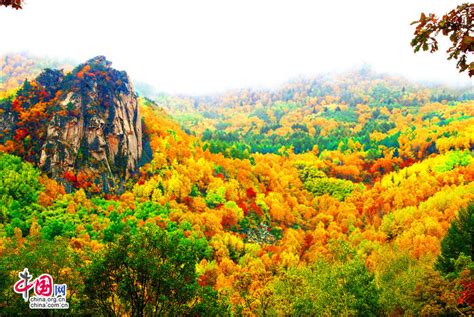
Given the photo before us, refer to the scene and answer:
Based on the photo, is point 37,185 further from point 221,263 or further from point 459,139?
point 459,139

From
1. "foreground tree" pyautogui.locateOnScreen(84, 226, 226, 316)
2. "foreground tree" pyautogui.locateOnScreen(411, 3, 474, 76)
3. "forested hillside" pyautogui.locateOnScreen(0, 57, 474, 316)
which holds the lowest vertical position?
"forested hillside" pyautogui.locateOnScreen(0, 57, 474, 316)

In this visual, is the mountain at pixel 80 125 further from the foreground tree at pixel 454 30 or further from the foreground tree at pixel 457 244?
the foreground tree at pixel 454 30

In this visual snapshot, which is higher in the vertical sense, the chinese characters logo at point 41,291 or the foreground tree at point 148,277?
the foreground tree at point 148,277

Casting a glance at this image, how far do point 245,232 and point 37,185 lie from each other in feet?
144

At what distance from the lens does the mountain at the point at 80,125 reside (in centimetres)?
8212

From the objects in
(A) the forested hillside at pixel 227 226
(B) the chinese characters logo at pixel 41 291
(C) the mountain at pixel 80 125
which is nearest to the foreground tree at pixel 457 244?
(A) the forested hillside at pixel 227 226

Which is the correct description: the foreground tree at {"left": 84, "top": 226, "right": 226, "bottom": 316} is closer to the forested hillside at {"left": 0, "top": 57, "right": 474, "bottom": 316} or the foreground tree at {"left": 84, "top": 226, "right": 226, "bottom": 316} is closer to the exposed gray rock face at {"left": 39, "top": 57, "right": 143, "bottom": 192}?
the forested hillside at {"left": 0, "top": 57, "right": 474, "bottom": 316}

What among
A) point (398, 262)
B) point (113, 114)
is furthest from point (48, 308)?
point (113, 114)

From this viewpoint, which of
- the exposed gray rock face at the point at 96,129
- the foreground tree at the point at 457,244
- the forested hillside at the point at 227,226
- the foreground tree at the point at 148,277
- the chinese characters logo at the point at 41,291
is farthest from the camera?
the exposed gray rock face at the point at 96,129

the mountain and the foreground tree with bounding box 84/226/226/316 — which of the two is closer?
the foreground tree with bounding box 84/226/226/316

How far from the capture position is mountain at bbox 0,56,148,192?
82125 mm

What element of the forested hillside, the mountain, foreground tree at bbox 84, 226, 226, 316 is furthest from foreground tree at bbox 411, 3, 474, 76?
the mountain

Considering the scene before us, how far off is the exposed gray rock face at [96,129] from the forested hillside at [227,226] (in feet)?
1.90

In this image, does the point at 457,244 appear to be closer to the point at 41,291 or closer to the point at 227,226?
the point at 41,291
